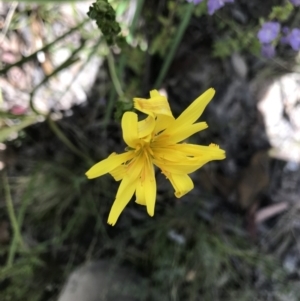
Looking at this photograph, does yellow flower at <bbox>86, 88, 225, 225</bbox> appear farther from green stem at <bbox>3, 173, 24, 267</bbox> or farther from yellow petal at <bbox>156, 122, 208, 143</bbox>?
green stem at <bbox>3, 173, 24, 267</bbox>

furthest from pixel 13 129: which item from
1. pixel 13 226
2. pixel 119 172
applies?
pixel 119 172

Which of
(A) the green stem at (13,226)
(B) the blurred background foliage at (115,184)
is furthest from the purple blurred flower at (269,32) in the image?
(A) the green stem at (13,226)

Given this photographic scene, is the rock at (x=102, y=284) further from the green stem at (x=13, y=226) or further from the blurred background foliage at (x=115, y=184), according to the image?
the green stem at (x=13, y=226)

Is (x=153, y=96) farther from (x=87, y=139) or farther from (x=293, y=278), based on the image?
(x=293, y=278)

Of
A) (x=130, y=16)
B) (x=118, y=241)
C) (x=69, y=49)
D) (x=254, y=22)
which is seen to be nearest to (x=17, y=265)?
(x=118, y=241)

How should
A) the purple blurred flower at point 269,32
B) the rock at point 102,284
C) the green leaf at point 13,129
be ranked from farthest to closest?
the rock at point 102,284 → the green leaf at point 13,129 → the purple blurred flower at point 269,32
